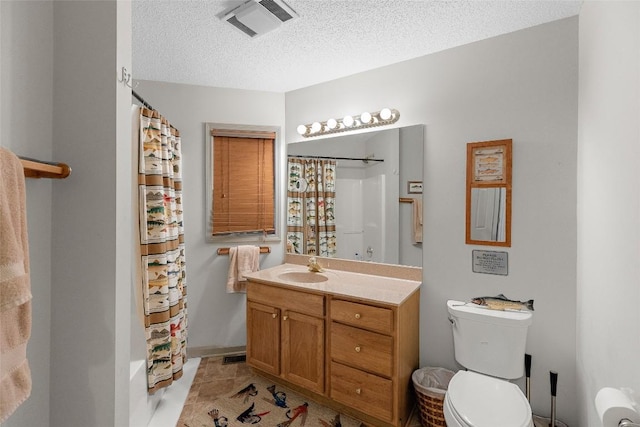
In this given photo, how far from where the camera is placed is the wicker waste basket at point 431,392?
1735 mm

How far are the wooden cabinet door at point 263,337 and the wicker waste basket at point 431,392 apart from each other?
0.99 m

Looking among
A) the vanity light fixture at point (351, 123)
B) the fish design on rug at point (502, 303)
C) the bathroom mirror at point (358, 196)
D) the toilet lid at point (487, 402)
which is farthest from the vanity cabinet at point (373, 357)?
the vanity light fixture at point (351, 123)

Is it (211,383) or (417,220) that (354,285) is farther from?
(211,383)

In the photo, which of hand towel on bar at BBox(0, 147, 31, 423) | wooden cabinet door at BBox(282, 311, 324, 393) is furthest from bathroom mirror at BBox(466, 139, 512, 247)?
hand towel on bar at BBox(0, 147, 31, 423)

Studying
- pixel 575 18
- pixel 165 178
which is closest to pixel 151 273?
pixel 165 178

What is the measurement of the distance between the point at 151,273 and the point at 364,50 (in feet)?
6.72

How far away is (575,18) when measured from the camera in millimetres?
1677

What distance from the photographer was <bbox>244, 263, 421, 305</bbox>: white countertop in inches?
73.5

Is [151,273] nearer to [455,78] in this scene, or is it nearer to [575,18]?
[455,78]

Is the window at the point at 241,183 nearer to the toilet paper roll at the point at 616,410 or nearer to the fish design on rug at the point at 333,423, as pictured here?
the fish design on rug at the point at 333,423

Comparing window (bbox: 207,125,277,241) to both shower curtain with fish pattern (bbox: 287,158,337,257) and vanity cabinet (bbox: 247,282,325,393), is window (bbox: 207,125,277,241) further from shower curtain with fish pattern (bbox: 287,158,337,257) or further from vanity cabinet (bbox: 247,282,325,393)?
vanity cabinet (bbox: 247,282,325,393)

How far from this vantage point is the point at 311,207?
2725mm

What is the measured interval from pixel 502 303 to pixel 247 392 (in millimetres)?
1894

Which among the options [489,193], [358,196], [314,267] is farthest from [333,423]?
[489,193]
